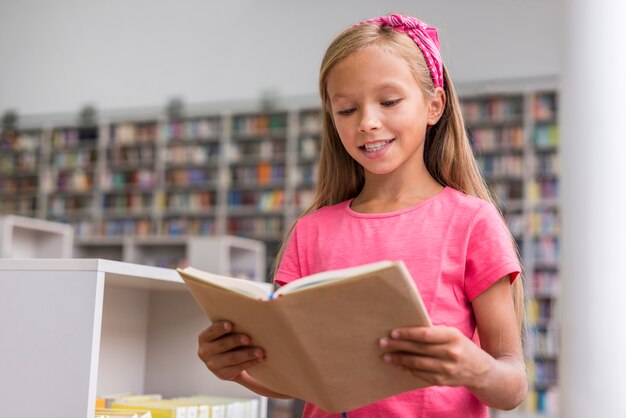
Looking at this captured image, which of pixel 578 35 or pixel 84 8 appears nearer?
pixel 578 35

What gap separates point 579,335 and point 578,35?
3.70ft

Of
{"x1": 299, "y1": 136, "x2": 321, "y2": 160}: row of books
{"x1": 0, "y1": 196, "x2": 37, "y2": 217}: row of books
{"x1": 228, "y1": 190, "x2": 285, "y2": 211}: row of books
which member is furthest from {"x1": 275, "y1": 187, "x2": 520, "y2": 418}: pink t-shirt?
{"x1": 0, "y1": 196, "x2": 37, "y2": 217}: row of books

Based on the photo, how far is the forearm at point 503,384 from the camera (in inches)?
38.7

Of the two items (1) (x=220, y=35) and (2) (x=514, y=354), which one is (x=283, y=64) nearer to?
(1) (x=220, y=35)

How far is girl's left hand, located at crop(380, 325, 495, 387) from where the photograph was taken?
90 centimetres

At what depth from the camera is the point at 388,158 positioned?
117 cm

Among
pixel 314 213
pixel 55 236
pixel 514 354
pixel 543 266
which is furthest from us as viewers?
pixel 543 266

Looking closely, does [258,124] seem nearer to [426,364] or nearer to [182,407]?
[182,407]

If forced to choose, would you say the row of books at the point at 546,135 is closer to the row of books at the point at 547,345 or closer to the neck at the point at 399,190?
the row of books at the point at 547,345

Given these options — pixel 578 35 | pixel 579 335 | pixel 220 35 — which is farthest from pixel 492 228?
pixel 220 35

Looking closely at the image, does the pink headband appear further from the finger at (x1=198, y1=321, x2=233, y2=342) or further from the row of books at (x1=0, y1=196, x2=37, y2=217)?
the row of books at (x1=0, y1=196, x2=37, y2=217)

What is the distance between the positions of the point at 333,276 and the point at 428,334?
14 cm

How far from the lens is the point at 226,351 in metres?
1.08

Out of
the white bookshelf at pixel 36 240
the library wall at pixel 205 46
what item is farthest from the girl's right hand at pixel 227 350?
the library wall at pixel 205 46
